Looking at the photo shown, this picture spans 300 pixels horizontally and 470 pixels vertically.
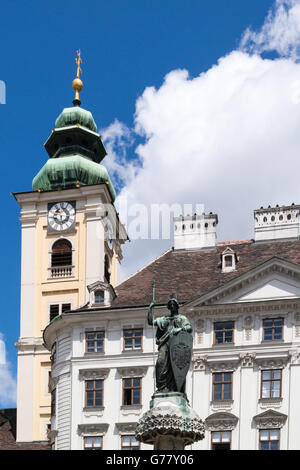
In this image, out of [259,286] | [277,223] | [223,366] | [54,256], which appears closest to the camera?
[223,366]

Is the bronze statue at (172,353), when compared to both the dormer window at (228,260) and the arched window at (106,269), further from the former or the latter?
the arched window at (106,269)

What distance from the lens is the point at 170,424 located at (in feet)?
95.9

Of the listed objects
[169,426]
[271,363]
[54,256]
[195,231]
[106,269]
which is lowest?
[169,426]

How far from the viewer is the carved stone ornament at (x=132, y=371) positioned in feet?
189

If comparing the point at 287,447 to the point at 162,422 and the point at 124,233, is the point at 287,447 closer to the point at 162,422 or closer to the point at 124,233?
the point at 162,422

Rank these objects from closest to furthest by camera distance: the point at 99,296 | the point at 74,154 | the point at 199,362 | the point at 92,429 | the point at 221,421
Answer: the point at 221,421
the point at 199,362
the point at 92,429
the point at 99,296
the point at 74,154

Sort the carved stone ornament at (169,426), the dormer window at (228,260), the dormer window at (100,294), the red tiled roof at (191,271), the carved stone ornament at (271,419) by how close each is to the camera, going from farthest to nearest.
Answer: the dormer window at (228,260) < the dormer window at (100,294) < the red tiled roof at (191,271) < the carved stone ornament at (271,419) < the carved stone ornament at (169,426)

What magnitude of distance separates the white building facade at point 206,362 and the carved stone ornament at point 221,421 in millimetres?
48

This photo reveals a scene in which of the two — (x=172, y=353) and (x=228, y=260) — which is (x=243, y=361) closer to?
(x=228, y=260)

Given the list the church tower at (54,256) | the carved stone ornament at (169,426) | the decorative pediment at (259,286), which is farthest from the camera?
the church tower at (54,256)

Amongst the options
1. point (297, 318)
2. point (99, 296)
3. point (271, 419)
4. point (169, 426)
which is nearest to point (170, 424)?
point (169, 426)

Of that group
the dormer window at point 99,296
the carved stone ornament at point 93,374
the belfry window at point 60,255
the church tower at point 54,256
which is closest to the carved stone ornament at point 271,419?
the carved stone ornament at point 93,374

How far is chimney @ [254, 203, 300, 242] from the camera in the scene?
64.9 meters

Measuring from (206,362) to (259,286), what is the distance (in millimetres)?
4666
